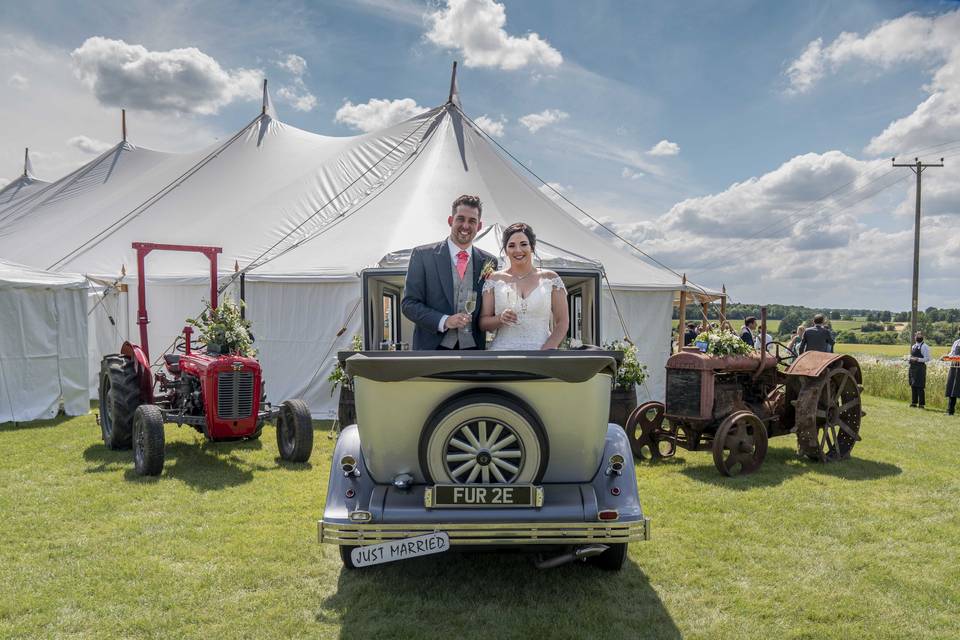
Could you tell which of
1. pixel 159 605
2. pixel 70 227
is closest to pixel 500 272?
pixel 159 605

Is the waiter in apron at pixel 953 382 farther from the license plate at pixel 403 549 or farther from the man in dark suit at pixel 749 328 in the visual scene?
the license plate at pixel 403 549

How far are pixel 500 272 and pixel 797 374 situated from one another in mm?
4474

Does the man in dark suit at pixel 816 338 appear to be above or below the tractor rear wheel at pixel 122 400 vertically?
above

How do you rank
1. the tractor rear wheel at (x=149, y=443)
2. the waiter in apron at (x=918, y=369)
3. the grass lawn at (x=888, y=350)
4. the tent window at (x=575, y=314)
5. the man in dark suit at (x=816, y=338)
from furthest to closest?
the grass lawn at (x=888, y=350) < the waiter in apron at (x=918, y=369) < the man in dark suit at (x=816, y=338) < the tent window at (x=575, y=314) < the tractor rear wheel at (x=149, y=443)

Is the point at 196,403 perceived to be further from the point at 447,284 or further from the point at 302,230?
the point at 302,230

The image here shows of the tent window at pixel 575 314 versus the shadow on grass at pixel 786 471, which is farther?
the tent window at pixel 575 314

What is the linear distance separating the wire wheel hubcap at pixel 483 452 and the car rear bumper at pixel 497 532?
9.2 inches

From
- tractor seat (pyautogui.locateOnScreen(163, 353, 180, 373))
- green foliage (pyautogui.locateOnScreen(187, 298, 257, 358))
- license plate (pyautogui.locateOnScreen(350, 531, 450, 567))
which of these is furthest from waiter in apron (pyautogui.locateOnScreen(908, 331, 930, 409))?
tractor seat (pyautogui.locateOnScreen(163, 353, 180, 373))

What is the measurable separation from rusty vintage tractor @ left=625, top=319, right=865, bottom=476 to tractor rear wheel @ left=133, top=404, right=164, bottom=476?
15.7 feet

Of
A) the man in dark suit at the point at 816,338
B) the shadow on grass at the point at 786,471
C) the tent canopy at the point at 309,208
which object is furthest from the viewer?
the man in dark suit at the point at 816,338

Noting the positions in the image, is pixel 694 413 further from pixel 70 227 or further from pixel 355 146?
pixel 70 227

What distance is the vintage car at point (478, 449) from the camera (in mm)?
3217

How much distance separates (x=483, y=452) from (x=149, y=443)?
4292 millimetres

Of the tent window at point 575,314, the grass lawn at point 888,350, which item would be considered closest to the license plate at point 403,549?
the tent window at point 575,314
